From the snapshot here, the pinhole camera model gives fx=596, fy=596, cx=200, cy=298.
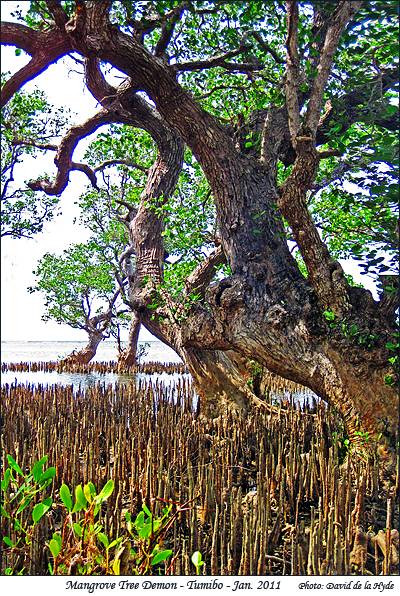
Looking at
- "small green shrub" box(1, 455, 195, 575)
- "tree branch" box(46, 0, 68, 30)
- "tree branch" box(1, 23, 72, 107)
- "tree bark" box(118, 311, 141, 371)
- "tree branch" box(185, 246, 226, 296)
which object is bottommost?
"small green shrub" box(1, 455, 195, 575)

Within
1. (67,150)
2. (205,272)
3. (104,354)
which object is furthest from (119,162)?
(104,354)

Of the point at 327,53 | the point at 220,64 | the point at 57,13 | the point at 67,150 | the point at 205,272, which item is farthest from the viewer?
the point at 205,272

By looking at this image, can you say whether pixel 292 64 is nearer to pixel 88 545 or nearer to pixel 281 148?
pixel 281 148

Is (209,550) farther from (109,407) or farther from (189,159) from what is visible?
(189,159)

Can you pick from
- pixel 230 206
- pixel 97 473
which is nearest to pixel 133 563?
pixel 97 473

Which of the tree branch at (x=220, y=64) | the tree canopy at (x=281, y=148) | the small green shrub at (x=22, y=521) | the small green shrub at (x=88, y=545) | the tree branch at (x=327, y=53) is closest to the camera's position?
the small green shrub at (x=88, y=545)

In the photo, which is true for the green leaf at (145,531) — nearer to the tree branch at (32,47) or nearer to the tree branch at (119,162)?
the tree branch at (32,47)

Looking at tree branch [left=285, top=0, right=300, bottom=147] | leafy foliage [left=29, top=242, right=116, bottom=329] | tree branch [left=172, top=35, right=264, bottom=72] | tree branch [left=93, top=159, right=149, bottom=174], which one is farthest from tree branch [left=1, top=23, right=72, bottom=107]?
leafy foliage [left=29, top=242, right=116, bottom=329]

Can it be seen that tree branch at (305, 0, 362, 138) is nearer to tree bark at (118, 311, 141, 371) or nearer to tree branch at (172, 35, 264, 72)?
tree branch at (172, 35, 264, 72)

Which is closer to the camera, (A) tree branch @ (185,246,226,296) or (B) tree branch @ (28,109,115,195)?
(B) tree branch @ (28,109,115,195)

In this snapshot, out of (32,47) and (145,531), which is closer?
(145,531)

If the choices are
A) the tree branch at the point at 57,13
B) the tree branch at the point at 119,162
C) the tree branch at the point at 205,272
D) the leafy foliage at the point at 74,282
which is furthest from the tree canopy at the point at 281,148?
the leafy foliage at the point at 74,282

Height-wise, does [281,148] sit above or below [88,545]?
above

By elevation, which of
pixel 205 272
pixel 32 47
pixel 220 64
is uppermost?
pixel 220 64
